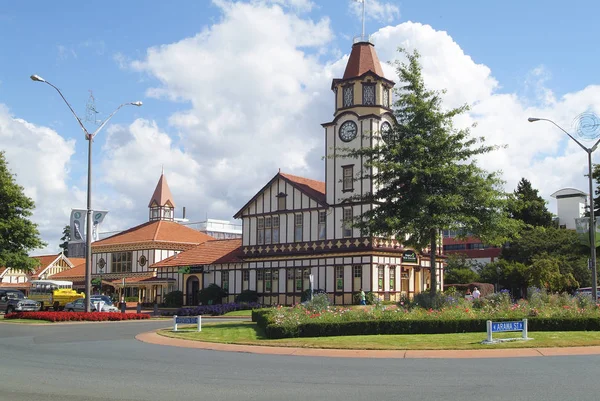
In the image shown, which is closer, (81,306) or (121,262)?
(81,306)

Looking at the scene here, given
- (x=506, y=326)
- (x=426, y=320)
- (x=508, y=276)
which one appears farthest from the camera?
(x=508, y=276)

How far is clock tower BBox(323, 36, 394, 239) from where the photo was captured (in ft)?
167

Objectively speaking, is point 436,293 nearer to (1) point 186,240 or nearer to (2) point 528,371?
(2) point 528,371

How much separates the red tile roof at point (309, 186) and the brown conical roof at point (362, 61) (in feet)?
30.3

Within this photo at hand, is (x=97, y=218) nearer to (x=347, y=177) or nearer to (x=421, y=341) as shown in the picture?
(x=421, y=341)

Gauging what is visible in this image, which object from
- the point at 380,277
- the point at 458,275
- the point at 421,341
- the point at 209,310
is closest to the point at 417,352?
the point at 421,341

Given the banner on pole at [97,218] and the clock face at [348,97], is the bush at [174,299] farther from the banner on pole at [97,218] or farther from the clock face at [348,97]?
the banner on pole at [97,218]

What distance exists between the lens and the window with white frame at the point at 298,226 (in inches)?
2133

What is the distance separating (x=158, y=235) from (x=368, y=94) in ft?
101

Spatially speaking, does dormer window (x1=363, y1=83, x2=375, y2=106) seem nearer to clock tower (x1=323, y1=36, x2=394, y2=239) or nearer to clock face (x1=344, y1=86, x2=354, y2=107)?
clock tower (x1=323, y1=36, x2=394, y2=239)

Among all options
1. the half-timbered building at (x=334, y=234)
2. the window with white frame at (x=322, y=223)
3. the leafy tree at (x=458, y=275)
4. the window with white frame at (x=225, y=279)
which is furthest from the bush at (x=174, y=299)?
the leafy tree at (x=458, y=275)

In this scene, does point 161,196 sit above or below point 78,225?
above

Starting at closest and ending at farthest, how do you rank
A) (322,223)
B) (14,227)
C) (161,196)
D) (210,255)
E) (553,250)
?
(14,227)
(322,223)
(210,255)
(553,250)
(161,196)

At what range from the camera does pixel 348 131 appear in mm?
51500
